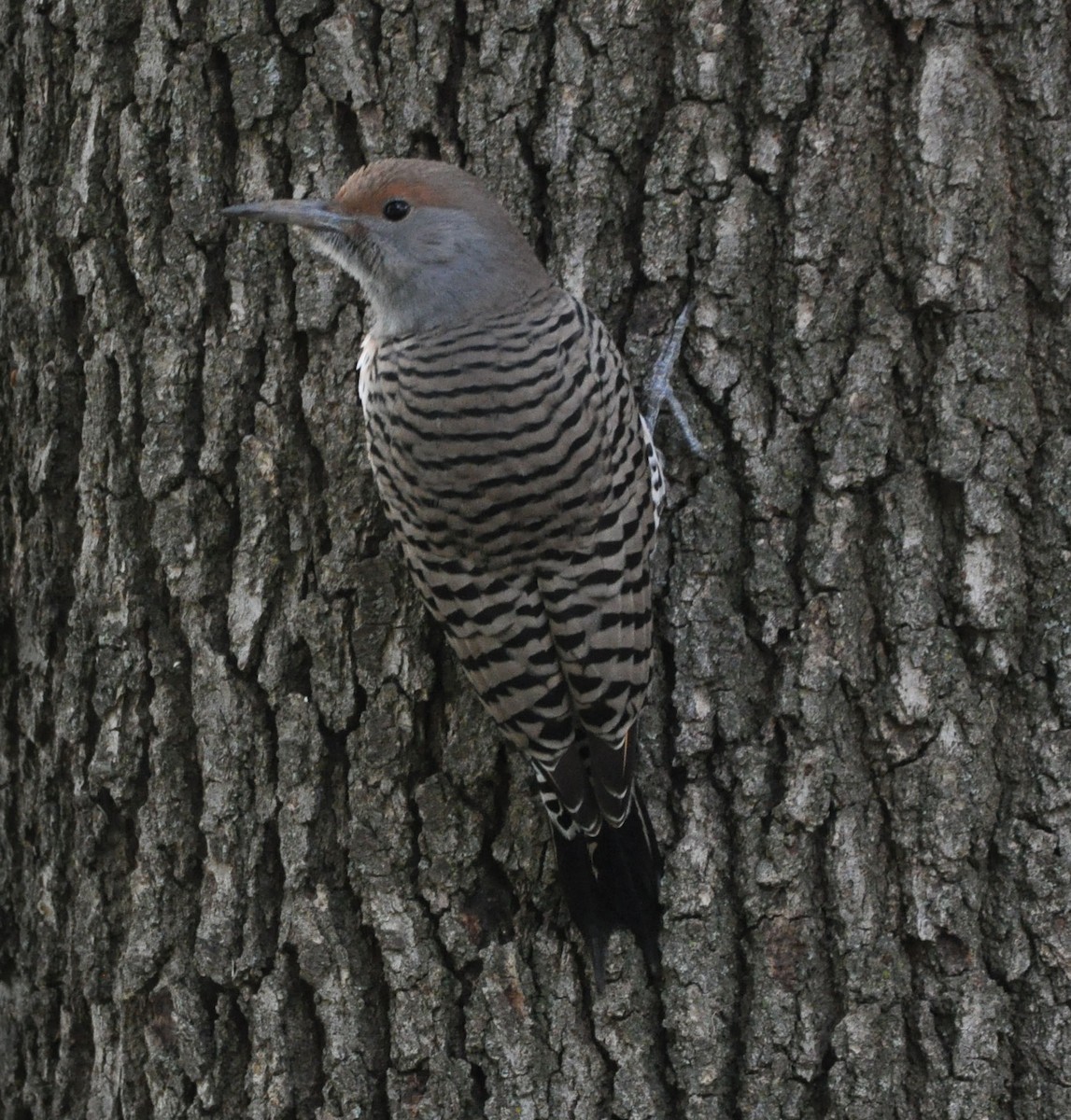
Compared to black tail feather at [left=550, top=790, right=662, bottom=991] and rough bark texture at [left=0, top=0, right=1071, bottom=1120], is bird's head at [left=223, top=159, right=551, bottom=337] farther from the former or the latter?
black tail feather at [left=550, top=790, right=662, bottom=991]

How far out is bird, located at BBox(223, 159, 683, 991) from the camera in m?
2.50

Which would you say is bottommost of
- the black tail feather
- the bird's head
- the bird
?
the black tail feather

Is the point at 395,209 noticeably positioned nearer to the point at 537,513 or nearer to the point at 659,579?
the point at 537,513

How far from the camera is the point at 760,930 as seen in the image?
248 centimetres

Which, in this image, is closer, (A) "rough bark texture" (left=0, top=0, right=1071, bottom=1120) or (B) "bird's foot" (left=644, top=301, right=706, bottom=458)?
(A) "rough bark texture" (left=0, top=0, right=1071, bottom=1120)

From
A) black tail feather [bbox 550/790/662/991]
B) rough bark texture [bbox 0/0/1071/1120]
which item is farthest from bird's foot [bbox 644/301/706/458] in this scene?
black tail feather [bbox 550/790/662/991]

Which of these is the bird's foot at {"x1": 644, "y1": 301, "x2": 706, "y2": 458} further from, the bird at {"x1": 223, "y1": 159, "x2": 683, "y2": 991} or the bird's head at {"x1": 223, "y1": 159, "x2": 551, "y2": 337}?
the bird's head at {"x1": 223, "y1": 159, "x2": 551, "y2": 337}

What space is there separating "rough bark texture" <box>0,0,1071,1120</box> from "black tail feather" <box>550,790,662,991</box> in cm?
4

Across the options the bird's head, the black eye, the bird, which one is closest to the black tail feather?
the bird

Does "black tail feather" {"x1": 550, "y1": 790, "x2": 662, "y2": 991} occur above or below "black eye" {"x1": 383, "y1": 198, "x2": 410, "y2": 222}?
below

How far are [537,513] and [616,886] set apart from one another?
2.35ft

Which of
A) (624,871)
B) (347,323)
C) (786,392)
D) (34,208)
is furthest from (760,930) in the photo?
(34,208)

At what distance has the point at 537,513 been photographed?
2.56 meters

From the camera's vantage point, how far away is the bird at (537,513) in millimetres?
2504
